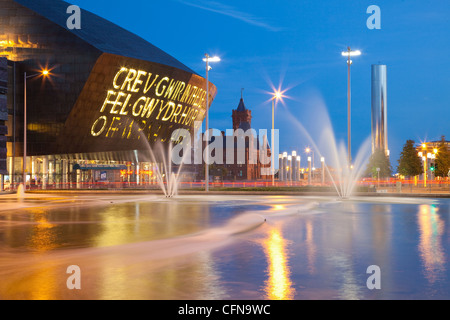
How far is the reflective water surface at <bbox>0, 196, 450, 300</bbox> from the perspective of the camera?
25.4 ft

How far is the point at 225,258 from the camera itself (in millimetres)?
10727

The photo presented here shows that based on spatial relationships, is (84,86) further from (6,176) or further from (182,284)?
(182,284)

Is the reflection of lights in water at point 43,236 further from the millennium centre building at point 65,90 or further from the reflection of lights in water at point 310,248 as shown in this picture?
the millennium centre building at point 65,90

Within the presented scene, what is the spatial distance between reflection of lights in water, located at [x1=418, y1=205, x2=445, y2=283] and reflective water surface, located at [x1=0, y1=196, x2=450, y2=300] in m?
0.02

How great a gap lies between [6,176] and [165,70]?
24423 mm

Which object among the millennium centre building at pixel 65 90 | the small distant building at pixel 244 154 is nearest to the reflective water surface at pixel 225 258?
the millennium centre building at pixel 65 90

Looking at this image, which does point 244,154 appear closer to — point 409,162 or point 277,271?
point 409,162

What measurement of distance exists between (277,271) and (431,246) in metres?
5.48

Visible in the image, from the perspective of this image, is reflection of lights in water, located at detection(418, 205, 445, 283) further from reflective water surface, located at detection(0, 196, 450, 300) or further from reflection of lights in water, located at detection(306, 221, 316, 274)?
reflection of lights in water, located at detection(306, 221, 316, 274)

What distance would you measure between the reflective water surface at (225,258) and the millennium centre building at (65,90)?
40629 millimetres

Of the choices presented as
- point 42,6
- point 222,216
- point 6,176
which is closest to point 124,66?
point 42,6

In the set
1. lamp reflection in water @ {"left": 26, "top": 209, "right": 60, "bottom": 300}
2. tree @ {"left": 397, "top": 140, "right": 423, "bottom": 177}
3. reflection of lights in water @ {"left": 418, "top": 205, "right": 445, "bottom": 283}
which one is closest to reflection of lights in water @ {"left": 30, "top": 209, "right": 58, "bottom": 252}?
lamp reflection in water @ {"left": 26, "top": 209, "right": 60, "bottom": 300}

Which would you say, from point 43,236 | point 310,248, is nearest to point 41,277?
point 43,236
